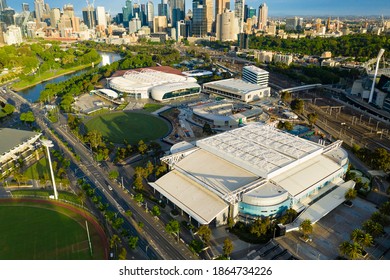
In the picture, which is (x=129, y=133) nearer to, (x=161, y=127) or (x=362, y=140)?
(x=161, y=127)

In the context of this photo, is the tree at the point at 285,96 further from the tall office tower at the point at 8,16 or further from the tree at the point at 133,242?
the tall office tower at the point at 8,16

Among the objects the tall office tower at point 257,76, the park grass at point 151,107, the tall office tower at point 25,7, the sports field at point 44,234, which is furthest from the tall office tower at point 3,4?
the sports field at point 44,234

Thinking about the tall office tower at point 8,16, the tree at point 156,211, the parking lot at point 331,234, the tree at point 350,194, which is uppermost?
the tall office tower at point 8,16

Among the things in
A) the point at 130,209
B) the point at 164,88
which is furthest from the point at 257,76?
the point at 130,209

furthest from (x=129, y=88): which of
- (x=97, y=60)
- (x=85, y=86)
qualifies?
(x=97, y=60)

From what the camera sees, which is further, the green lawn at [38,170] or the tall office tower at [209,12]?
the tall office tower at [209,12]

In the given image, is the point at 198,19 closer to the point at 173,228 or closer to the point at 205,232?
the point at 173,228
